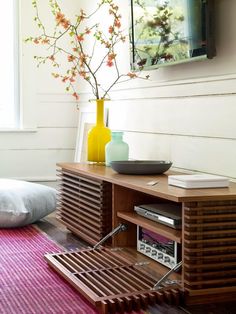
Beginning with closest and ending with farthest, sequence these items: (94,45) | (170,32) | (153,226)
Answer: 1. (153,226)
2. (170,32)
3. (94,45)

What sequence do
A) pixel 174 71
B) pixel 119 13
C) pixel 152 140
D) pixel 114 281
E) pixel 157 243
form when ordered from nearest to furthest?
pixel 114 281, pixel 157 243, pixel 174 71, pixel 152 140, pixel 119 13

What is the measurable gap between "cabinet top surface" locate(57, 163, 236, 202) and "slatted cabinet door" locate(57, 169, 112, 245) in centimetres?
4

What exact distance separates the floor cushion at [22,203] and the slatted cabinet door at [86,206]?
0.20 m

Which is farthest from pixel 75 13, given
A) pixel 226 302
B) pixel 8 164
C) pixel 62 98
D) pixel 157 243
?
pixel 226 302

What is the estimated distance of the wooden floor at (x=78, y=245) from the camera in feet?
6.39

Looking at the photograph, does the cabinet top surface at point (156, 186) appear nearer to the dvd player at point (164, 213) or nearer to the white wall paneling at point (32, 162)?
the dvd player at point (164, 213)

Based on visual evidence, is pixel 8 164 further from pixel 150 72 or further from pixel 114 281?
pixel 114 281

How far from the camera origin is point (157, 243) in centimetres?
244

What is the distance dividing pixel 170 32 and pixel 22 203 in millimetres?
1388

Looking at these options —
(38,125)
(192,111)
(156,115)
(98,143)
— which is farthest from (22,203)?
(192,111)

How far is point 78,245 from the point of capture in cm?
300

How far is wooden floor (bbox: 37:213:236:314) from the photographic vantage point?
1.95 meters

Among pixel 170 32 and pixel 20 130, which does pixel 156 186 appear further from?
pixel 20 130

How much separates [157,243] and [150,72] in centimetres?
120
